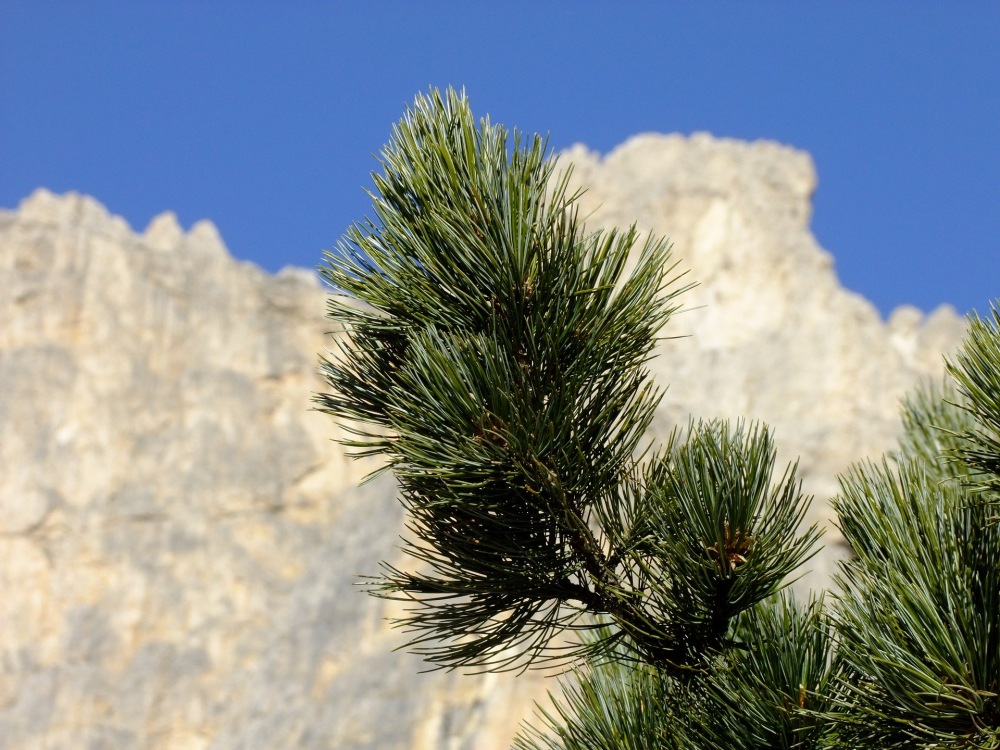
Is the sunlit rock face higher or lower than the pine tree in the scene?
higher

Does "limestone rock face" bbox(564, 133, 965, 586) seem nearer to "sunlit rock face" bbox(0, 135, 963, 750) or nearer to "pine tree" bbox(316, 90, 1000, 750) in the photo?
"sunlit rock face" bbox(0, 135, 963, 750)

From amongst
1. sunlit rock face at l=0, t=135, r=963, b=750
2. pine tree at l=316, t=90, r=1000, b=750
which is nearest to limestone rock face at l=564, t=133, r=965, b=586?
sunlit rock face at l=0, t=135, r=963, b=750

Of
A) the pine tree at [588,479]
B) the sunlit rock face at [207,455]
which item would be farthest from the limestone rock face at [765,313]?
the pine tree at [588,479]

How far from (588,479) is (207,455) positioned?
26434mm

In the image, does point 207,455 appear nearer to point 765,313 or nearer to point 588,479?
point 765,313


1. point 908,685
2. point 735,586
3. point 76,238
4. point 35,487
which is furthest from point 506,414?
point 76,238

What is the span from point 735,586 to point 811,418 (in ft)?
84.9

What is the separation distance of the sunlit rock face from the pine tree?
1740cm

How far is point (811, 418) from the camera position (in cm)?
2767

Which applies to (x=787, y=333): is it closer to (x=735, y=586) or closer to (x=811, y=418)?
(x=811, y=418)

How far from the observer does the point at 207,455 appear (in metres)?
28.1

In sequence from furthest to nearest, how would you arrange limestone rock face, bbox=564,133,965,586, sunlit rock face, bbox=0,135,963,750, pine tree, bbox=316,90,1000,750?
limestone rock face, bbox=564,133,965,586 < sunlit rock face, bbox=0,135,963,750 < pine tree, bbox=316,90,1000,750

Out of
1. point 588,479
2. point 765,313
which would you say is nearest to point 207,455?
point 765,313

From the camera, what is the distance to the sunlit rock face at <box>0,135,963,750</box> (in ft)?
78.4
